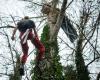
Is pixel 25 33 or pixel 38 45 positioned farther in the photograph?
pixel 38 45

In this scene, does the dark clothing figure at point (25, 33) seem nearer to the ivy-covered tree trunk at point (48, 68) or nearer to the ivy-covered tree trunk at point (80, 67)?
the ivy-covered tree trunk at point (48, 68)

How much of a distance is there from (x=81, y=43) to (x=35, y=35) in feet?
33.3

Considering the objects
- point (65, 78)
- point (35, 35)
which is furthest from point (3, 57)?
point (35, 35)

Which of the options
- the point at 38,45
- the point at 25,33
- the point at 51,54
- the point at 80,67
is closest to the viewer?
the point at 25,33

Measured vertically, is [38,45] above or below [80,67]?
above

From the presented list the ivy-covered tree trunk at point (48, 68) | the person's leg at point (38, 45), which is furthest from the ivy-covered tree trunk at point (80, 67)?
the person's leg at point (38, 45)

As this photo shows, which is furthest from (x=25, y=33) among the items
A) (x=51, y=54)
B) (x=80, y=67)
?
(x=80, y=67)

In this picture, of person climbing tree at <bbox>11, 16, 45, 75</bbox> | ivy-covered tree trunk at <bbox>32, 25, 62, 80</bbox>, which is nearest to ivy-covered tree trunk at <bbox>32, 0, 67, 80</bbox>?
ivy-covered tree trunk at <bbox>32, 25, 62, 80</bbox>

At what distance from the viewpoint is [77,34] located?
1959 centimetres

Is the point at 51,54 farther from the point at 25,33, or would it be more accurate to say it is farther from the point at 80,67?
the point at 80,67

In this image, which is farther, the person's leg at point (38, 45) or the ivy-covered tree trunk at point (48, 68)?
the ivy-covered tree trunk at point (48, 68)

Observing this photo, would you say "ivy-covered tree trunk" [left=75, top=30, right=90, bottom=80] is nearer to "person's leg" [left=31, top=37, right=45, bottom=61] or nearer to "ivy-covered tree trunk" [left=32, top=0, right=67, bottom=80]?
"ivy-covered tree trunk" [left=32, top=0, right=67, bottom=80]

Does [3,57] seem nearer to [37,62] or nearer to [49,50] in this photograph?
[49,50]

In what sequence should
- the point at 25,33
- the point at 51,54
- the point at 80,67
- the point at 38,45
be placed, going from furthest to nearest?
the point at 80,67 → the point at 51,54 → the point at 38,45 → the point at 25,33
